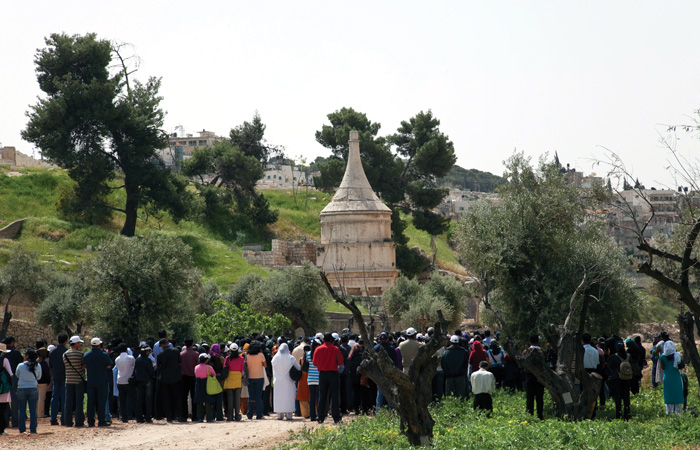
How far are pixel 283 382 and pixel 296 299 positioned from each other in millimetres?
20519

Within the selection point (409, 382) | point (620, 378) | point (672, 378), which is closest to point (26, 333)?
point (620, 378)

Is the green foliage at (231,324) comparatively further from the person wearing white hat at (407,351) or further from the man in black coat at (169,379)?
the person wearing white hat at (407,351)

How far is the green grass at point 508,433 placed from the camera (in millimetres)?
12817

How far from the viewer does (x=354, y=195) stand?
47.1 m

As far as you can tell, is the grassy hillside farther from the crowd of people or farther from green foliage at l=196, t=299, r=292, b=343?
the crowd of people

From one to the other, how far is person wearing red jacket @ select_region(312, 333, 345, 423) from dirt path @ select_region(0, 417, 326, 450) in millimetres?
442

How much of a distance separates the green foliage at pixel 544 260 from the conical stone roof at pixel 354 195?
1920cm

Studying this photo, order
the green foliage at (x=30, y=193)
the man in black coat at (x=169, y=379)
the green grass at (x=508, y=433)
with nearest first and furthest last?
the green grass at (x=508, y=433) < the man in black coat at (x=169, y=379) < the green foliage at (x=30, y=193)

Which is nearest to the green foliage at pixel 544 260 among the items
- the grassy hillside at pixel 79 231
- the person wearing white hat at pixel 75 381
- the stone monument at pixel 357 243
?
the person wearing white hat at pixel 75 381

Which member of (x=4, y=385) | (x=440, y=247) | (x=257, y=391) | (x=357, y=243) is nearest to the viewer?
(x=4, y=385)

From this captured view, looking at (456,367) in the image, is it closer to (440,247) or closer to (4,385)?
(4,385)

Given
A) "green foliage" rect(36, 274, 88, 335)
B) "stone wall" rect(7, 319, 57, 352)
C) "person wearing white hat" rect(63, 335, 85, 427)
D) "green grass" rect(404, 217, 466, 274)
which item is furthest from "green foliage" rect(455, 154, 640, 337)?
"green grass" rect(404, 217, 466, 274)

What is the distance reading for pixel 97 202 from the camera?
53.6 m

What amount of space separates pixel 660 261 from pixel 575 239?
6636mm
